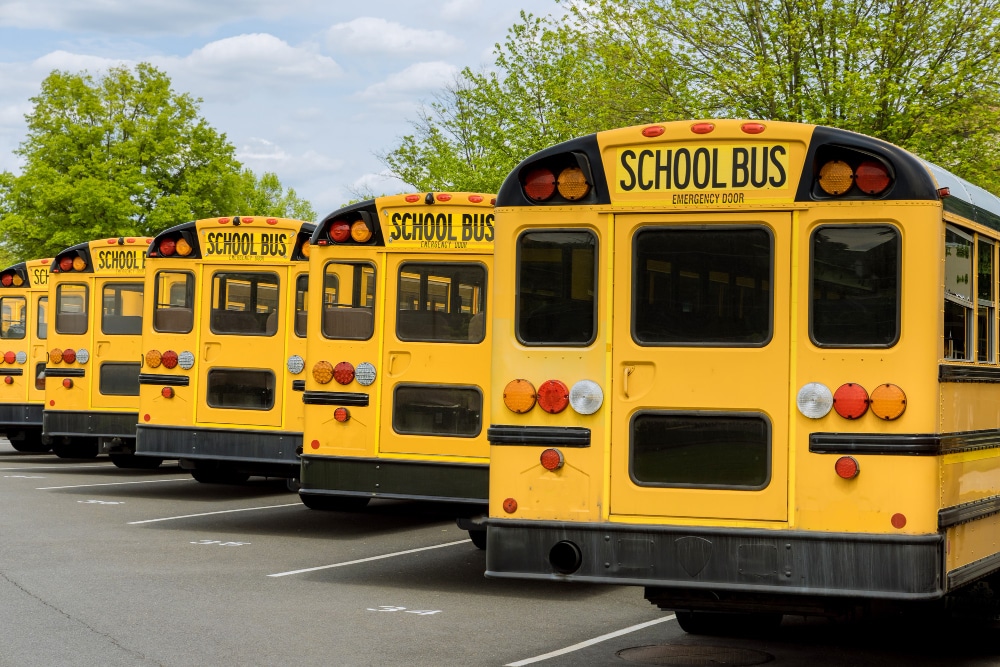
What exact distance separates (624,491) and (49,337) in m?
12.4

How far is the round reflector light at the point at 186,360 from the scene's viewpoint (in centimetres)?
1346

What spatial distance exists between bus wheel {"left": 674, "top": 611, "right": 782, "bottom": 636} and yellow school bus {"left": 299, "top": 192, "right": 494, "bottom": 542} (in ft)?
8.53

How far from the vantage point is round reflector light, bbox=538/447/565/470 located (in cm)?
625

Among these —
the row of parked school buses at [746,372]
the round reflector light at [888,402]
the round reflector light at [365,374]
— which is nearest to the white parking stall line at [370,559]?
the round reflector light at [365,374]

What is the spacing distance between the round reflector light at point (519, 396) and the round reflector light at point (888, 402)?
1.56 m

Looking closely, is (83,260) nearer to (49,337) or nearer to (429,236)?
(49,337)

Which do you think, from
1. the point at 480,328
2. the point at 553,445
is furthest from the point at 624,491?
the point at 480,328

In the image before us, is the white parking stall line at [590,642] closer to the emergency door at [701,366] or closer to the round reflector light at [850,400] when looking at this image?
the emergency door at [701,366]

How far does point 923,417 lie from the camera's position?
5723 millimetres

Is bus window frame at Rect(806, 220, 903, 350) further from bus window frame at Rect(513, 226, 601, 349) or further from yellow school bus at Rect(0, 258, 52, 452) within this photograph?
yellow school bus at Rect(0, 258, 52, 452)

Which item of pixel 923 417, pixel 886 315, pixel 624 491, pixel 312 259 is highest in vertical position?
pixel 312 259

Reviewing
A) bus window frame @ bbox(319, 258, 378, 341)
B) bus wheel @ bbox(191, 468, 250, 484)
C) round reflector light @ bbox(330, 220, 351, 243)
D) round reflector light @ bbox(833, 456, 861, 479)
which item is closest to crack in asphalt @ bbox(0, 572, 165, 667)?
bus window frame @ bbox(319, 258, 378, 341)

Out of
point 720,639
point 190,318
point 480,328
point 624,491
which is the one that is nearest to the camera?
point 624,491

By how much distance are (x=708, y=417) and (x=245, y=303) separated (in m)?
8.21
